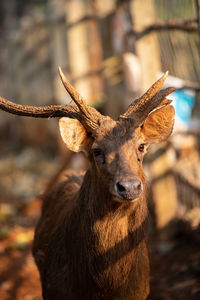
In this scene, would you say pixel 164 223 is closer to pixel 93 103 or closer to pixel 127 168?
pixel 127 168

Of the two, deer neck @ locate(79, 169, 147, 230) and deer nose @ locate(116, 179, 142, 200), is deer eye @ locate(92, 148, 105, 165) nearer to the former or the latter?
deer neck @ locate(79, 169, 147, 230)

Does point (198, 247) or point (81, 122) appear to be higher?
point (81, 122)

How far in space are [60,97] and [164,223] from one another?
5.06 metres

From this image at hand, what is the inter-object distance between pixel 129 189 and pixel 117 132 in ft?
1.83

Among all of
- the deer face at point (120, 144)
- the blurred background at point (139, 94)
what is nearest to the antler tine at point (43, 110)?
the deer face at point (120, 144)

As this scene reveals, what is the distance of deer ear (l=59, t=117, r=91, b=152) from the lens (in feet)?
10.9

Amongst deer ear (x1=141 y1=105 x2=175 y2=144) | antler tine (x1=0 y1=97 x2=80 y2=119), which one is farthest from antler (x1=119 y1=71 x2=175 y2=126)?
antler tine (x1=0 y1=97 x2=80 y2=119)

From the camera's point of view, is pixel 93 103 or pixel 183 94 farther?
pixel 93 103

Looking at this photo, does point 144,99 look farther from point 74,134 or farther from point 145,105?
point 74,134

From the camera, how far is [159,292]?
4.68 metres

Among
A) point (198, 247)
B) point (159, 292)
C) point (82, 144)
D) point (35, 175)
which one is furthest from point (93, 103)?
point (82, 144)

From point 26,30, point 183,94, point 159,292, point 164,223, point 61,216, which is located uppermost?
point 26,30

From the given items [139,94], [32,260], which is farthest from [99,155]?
[32,260]

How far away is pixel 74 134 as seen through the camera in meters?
3.40
